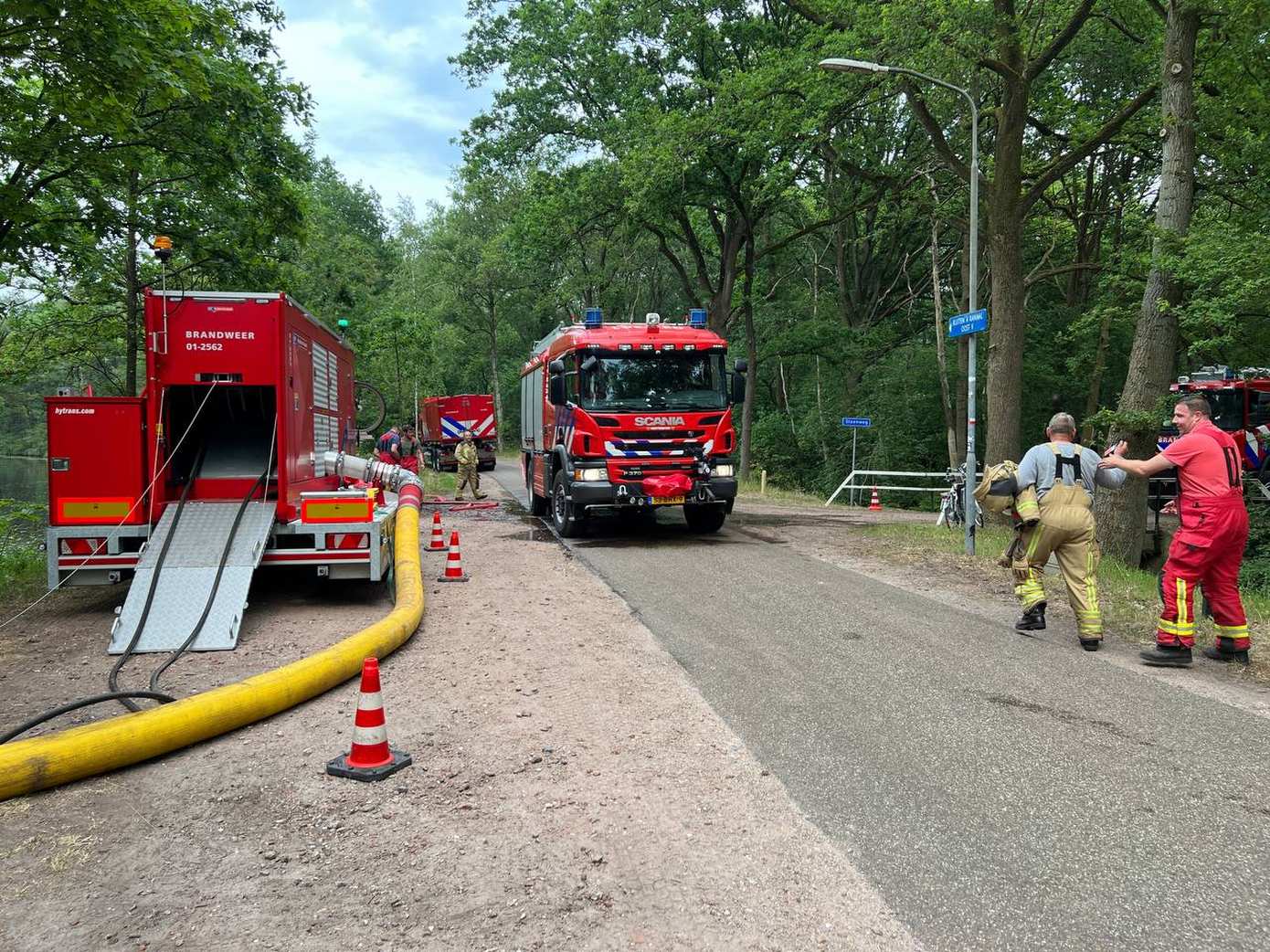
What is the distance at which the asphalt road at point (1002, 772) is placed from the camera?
289 cm

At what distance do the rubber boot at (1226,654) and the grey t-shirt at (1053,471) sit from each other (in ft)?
4.51

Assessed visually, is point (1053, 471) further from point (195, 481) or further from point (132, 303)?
point (132, 303)

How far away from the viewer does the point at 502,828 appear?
3496 millimetres

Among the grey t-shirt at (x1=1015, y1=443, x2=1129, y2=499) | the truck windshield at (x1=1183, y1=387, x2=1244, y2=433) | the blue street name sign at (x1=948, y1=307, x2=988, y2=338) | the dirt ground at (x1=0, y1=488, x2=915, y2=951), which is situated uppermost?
the blue street name sign at (x1=948, y1=307, x2=988, y2=338)

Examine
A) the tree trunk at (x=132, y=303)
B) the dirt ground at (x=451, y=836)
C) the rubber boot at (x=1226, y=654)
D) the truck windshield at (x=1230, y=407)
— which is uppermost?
the tree trunk at (x=132, y=303)

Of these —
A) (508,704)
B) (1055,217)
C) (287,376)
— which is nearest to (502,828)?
(508,704)

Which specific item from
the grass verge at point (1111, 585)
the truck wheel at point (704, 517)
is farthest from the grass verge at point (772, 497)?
the truck wheel at point (704, 517)

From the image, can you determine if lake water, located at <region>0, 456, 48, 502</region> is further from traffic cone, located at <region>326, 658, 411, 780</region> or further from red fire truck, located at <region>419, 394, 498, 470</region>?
traffic cone, located at <region>326, 658, 411, 780</region>

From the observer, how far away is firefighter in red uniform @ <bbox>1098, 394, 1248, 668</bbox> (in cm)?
585

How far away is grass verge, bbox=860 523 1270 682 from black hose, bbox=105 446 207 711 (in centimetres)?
749

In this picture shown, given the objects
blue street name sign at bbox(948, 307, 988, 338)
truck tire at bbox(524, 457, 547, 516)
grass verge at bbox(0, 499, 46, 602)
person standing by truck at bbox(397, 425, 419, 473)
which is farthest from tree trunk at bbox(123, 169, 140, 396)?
blue street name sign at bbox(948, 307, 988, 338)

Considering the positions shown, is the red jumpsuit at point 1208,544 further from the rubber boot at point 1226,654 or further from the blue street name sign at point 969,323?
the blue street name sign at point 969,323

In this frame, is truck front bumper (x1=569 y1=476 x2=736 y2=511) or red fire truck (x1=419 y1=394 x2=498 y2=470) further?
red fire truck (x1=419 y1=394 x2=498 y2=470)

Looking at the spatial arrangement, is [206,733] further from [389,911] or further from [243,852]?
[389,911]
